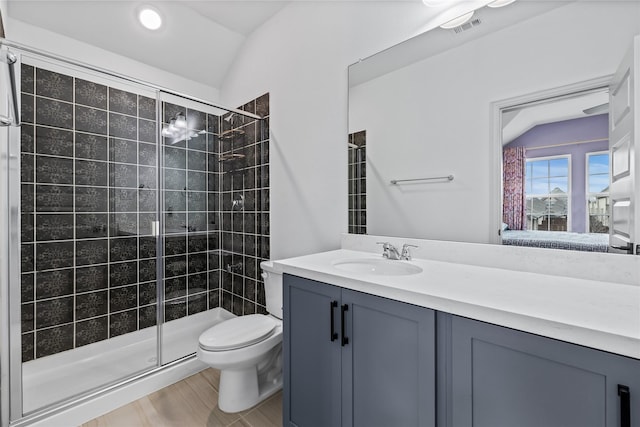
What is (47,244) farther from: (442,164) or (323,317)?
(442,164)

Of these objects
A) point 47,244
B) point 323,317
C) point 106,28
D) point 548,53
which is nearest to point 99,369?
point 47,244

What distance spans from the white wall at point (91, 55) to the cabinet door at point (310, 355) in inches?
86.4

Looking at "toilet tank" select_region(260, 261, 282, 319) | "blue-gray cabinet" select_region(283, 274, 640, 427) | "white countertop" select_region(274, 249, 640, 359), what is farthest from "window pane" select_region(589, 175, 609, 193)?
"toilet tank" select_region(260, 261, 282, 319)

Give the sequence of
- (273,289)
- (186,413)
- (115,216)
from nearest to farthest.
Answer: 1. (186,413)
2. (273,289)
3. (115,216)

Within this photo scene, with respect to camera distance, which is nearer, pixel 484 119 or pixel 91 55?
pixel 484 119

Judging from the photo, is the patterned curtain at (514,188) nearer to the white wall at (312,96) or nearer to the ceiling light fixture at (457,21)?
the ceiling light fixture at (457,21)

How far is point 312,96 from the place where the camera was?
2.01m

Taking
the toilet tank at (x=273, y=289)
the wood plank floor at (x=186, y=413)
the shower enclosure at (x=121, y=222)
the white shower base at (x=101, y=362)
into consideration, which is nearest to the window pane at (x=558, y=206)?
the toilet tank at (x=273, y=289)

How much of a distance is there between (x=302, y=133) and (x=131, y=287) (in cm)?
177

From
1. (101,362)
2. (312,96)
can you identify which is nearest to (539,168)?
(312,96)

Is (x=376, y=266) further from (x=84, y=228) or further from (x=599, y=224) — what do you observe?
(x=84, y=228)

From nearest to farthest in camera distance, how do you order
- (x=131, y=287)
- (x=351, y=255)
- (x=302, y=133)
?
(x=351, y=255) < (x=302, y=133) < (x=131, y=287)

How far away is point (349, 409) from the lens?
110 centimetres

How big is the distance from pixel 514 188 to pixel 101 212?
257 centimetres
